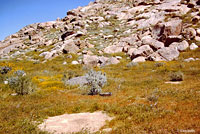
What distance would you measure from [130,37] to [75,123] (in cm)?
3299

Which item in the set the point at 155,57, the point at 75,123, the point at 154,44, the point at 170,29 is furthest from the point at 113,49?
the point at 75,123

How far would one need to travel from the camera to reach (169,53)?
25875mm

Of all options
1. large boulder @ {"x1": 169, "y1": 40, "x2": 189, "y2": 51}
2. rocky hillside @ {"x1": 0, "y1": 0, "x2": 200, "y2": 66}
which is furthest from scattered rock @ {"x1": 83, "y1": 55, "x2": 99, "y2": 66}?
large boulder @ {"x1": 169, "y1": 40, "x2": 189, "y2": 51}

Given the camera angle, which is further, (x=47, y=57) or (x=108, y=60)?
(x=47, y=57)

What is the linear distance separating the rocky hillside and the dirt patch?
20.1m

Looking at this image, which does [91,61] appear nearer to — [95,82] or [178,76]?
[95,82]

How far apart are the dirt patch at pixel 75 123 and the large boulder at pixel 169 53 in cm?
2092

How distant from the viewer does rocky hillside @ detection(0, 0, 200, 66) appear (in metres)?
28.3

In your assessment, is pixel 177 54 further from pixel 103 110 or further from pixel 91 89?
pixel 103 110

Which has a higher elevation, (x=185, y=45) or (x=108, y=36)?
(x=108, y=36)

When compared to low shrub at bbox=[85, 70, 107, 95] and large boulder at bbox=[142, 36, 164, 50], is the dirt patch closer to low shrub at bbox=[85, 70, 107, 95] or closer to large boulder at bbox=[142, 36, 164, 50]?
low shrub at bbox=[85, 70, 107, 95]

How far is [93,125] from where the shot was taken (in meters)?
6.37

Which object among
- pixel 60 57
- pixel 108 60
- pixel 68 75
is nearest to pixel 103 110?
pixel 68 75

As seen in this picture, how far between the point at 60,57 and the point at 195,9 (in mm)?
37732
